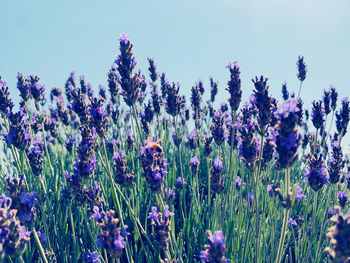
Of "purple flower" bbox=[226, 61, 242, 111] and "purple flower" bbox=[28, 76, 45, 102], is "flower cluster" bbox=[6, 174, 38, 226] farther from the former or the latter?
"purple flower" bbox=[28, 76, 45, 102]

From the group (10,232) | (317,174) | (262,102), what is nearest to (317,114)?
(317,174)

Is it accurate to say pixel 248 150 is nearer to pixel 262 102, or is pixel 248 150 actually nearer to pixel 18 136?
pixel 262 102

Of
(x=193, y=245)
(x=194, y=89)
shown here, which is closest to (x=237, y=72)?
(x=194, y=89)

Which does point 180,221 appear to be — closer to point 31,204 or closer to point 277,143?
point 31,204

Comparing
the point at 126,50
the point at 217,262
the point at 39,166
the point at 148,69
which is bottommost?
the point at 217,262

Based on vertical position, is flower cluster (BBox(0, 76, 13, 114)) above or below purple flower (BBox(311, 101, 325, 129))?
above

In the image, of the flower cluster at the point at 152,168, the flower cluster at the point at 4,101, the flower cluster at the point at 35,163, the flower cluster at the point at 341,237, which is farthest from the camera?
the flower cluster at the point at 4,101

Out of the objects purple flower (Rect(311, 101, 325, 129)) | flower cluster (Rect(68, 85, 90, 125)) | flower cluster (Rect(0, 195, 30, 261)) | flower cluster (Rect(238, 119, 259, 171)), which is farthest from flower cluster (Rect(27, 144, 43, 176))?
purple flower (Rect(311, 101, 325, 129))

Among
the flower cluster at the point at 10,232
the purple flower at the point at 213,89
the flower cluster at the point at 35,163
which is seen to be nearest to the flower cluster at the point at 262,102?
the flower cluster at the point at 10,232

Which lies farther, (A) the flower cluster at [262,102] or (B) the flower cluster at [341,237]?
(A) the flower cluster at [262,102]

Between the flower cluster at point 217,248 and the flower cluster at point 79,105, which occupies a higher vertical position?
the flower cluster at point 79,105

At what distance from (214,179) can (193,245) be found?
0.71 metres

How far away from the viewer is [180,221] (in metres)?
3.89

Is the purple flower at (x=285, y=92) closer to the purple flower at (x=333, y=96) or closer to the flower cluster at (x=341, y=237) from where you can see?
the purple flower at (x=333, y=96)
